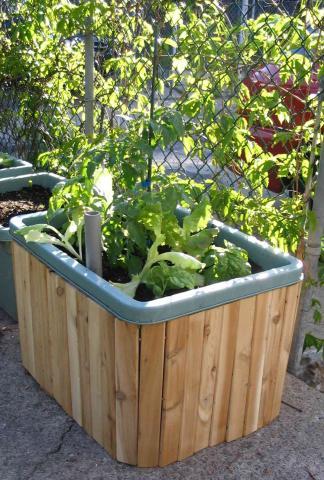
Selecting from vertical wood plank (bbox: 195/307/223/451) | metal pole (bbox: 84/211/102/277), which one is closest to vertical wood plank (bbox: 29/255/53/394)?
metal pole (bbox: 84/211/102/277)

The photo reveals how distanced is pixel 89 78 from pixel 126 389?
197 cm

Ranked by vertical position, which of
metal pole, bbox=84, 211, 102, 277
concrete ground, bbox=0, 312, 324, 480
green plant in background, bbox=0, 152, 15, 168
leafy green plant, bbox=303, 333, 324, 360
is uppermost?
metal pole, bbox=84, 211, 102, 277

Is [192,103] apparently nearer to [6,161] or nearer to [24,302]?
[24,302]

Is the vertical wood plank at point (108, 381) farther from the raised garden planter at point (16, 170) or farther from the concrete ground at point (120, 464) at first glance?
the raised garden planter at point (16, 170)

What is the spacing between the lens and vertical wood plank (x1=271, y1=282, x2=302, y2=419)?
7.14 ft

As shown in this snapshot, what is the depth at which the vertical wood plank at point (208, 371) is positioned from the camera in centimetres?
199

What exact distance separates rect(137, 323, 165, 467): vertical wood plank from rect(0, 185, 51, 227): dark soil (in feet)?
4.94

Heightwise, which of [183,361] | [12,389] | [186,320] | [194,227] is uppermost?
[194,227]

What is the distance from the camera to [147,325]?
1836 mm

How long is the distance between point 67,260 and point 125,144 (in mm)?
478

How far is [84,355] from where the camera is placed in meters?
2.16

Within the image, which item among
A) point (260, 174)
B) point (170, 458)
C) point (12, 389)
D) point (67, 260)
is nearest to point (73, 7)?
point (260, 174)

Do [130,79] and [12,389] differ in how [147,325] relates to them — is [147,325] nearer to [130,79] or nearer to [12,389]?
[12,389]

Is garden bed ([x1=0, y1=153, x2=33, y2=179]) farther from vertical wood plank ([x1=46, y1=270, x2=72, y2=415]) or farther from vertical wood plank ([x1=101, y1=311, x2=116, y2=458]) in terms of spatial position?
vertical wood plank ([x1=101, y1=311, x2=116, y2=458])
